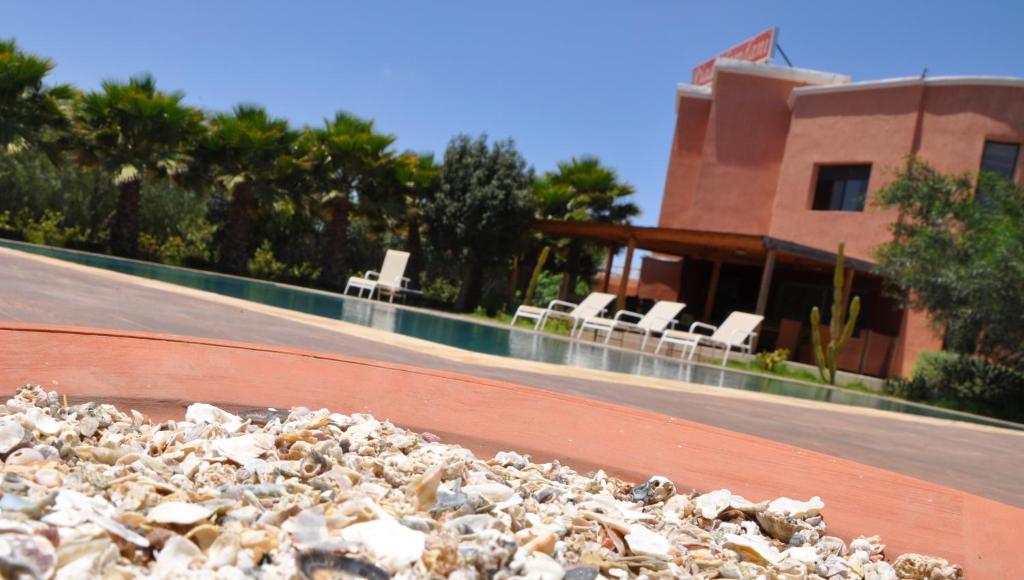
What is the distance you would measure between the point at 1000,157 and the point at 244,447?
18151 millimetres

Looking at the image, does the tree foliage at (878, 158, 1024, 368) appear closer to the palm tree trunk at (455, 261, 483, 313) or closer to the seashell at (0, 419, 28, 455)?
the palm tree trunk at (455, 261, 483, 313)

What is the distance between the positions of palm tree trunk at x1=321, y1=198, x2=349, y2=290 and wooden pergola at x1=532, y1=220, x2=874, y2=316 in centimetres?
512

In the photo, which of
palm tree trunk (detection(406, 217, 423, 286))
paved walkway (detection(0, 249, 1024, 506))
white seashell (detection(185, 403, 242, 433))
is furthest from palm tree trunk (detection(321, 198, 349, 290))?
white seashell (detection(185, 403, 242, 433))

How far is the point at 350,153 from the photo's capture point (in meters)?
18.7

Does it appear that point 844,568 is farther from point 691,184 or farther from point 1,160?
point 1,160

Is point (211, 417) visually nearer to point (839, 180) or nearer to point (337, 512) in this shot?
point (337, 512)

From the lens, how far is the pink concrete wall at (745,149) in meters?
19.5

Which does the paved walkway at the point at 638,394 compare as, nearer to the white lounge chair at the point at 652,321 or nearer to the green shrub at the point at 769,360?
the white lounge chair at the point at 652,321

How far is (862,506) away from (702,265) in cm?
2050

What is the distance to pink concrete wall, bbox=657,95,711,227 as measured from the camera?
21.2 meters

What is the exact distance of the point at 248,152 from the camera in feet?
61.1

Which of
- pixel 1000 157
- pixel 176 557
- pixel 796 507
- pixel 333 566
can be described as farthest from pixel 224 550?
A: pixel 1000 157

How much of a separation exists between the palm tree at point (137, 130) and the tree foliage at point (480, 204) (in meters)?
5.98

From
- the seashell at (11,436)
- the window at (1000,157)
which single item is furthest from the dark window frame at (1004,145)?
the seashell at (11,436)
